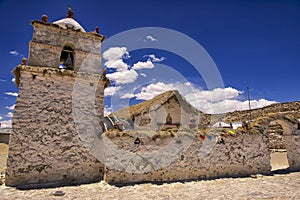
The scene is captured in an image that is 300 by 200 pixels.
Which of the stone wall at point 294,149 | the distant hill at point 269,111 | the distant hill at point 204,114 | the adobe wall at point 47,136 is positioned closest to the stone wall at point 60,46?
the adobe wall at point 47,136

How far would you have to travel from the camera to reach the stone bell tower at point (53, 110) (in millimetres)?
7730

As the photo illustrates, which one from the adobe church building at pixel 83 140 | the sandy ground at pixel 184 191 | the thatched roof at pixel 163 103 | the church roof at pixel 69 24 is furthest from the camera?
the thatched roof at pixel 163 103

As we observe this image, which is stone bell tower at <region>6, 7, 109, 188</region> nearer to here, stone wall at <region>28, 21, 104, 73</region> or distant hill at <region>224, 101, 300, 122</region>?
→ stone wall at <region>28, 21, 104, 73</region>

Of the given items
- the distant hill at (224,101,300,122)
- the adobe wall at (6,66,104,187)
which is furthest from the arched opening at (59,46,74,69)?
the distant hill at (224,101,300,122)

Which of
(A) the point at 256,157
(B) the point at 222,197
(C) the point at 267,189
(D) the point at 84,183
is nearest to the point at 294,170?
(A) the point at 256,157

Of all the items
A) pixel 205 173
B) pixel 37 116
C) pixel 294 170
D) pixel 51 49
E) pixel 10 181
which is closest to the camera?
pixel 10 181

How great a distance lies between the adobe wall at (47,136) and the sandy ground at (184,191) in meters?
0.80

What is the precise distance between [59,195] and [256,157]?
29.3ft

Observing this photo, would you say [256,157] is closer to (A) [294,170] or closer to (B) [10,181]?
(A) [294,170]

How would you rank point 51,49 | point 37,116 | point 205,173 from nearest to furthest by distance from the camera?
point 37,116
point 205,173
point 51,49

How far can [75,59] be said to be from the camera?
32.0 feet

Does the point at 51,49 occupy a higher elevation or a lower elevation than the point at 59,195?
higher

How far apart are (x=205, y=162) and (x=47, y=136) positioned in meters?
7.04

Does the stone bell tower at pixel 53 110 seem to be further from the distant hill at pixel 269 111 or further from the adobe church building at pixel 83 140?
the distant hill at pixel 269 111
